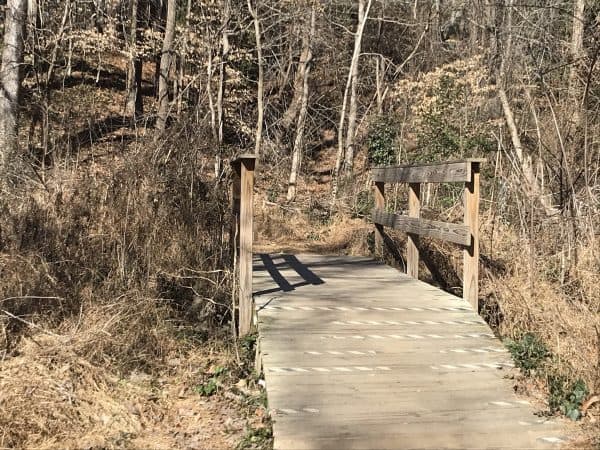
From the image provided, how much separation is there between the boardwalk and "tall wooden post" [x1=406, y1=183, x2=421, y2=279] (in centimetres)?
119

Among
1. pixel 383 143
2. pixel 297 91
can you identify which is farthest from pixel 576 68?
pixel 297 91

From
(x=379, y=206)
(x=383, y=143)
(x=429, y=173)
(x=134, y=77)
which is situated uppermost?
(x=134, y=77)

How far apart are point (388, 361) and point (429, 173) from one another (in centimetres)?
279

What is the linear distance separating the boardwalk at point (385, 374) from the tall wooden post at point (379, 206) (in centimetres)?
269

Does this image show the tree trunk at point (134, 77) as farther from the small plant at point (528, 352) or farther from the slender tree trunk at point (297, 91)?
the small plant at point (528, 352)

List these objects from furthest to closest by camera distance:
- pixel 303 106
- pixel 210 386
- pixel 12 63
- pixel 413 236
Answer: pixel 303 106 < pixel 12 63 < pixel 413 236 < pixel 210 386

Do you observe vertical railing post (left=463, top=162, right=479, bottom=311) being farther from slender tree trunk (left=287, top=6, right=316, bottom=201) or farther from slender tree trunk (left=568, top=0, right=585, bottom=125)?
slender tree trunk (left=287, top=6, right=316, bottom=201)

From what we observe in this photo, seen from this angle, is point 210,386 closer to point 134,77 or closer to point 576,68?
point 576,68

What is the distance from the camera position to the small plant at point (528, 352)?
5.00 m

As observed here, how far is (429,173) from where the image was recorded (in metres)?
7.04

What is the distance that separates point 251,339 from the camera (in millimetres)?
5859

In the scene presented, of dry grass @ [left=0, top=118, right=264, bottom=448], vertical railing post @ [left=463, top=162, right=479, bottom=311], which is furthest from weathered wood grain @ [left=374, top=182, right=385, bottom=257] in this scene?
vertical railing post @ [left=463, top=162, right=479, bottom=311]

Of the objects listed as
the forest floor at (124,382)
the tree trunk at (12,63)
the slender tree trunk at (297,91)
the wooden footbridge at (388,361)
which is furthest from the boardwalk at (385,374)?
the slender tree trunk at (297,91)

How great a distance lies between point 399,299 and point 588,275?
6.19ft
